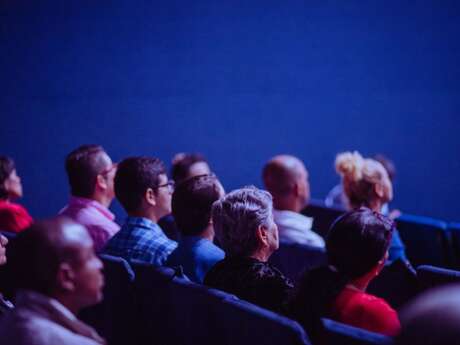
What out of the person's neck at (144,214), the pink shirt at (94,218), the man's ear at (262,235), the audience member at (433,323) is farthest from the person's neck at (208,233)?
the audience member at (433,323)

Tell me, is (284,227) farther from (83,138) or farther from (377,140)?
(377,140)

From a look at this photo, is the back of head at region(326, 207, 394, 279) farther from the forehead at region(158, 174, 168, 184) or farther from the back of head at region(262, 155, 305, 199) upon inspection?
the back of head at region(262, 155, 305, 199)

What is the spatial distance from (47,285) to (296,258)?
6.48ft

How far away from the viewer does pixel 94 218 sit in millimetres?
4082

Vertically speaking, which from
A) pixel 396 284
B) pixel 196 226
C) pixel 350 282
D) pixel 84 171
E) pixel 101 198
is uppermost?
pixel 84 171

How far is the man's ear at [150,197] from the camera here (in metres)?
3.78

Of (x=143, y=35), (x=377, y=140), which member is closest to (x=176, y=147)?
(x=143, y=35)

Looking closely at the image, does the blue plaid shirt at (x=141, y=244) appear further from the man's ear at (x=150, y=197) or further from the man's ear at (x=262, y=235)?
the man's ear at (x=262, y=235)

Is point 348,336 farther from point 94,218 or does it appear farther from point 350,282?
point 94,218

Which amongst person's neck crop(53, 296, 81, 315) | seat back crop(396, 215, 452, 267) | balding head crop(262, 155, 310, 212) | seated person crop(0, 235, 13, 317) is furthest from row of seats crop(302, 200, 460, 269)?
person's neck crop(53, 296, 81, 315)

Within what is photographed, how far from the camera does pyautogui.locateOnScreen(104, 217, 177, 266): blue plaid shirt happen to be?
3.48 meters

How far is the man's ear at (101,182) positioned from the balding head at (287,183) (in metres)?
1.09

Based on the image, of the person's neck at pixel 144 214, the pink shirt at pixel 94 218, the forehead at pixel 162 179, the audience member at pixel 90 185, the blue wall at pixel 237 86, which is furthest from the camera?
the blue wall at pixel 237 86

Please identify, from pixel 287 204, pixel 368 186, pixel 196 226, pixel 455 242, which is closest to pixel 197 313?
pixel 196 226
